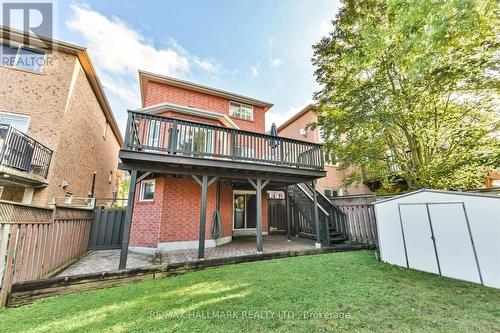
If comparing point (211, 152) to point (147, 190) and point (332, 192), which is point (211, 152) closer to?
point (147, 190)

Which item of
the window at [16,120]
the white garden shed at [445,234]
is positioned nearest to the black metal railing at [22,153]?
the window at [16,120]

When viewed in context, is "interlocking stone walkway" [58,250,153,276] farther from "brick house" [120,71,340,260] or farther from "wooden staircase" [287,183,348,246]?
"wooden staircase" [287,183,348,246]

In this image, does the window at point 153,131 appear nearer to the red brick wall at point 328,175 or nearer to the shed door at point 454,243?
the shed door at point 454,243

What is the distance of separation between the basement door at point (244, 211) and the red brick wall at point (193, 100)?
440cm

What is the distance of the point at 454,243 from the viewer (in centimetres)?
459

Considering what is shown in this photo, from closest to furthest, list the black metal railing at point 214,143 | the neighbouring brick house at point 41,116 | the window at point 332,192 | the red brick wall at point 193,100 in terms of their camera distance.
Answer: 1. the black metal railing at point 214,143
2. the neighbouring brick house at point 41,116
3. the red brick wall at point 193,100
4. the window at point 332,192

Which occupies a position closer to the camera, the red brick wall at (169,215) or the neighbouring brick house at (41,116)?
the neighbouring brick house at (41,116)

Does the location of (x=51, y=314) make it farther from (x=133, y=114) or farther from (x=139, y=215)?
(x=139, y=215)

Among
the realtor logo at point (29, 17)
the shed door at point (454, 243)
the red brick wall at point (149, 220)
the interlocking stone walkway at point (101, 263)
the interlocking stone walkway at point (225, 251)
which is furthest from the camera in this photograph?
the realtor logo at point (29, 17)

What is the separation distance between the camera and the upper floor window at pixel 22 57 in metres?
8.12

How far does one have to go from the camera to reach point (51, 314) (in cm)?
326

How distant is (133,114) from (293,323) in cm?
620

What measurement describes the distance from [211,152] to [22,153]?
6.47 meters

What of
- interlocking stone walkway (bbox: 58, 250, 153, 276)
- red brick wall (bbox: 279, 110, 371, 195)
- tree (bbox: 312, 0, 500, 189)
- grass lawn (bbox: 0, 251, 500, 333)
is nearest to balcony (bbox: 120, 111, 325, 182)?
tree (bbox: 312, 0, 500, 189)
